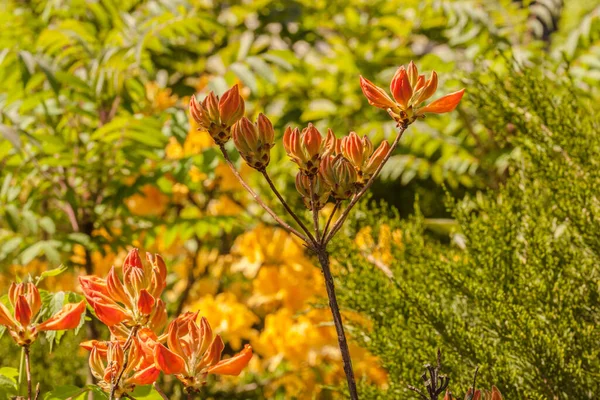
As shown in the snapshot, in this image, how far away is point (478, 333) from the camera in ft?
2.68

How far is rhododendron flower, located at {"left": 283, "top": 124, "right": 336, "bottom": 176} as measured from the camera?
1.89 ft

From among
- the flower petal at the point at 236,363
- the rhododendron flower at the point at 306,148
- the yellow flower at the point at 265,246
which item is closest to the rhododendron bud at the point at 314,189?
the rhododendron flower at the point at 306,148

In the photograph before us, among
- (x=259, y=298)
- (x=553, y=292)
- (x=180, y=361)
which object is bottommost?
(x=259, y=298)

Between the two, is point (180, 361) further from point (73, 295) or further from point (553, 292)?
point (553, 292)

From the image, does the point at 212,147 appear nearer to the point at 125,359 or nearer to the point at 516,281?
the point at 516,281

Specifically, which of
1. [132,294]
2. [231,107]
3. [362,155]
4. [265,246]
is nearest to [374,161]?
[362,155]

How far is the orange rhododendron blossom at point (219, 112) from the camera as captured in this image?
584 millimetres

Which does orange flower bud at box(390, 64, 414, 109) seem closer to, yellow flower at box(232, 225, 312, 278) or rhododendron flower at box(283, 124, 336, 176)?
rhododendron flower at box(283, 124, 336, 176)

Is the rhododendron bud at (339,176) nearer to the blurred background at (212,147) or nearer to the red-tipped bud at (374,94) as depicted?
the red-tipped bud at (374,94)

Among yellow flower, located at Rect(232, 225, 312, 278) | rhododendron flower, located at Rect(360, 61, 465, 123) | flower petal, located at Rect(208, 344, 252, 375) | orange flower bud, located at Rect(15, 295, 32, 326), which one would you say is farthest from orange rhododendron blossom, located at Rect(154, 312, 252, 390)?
yellow flower, located at Rect(232, 225, 312, 278)

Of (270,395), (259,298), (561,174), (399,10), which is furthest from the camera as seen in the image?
(399,10)

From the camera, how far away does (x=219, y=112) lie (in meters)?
0.59

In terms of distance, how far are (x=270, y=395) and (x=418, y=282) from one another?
1.15 m

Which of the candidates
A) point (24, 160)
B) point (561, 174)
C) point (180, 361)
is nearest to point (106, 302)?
point (180, 361)
